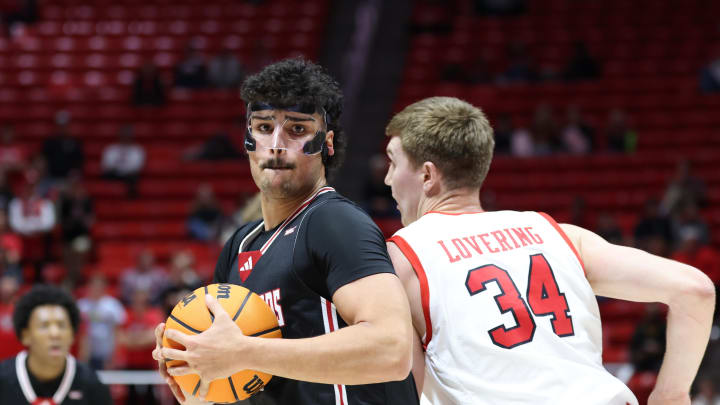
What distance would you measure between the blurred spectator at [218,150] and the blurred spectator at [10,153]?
109 inches

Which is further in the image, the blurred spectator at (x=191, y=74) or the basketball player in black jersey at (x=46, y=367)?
the blurred spectator at (x=191, y=74)

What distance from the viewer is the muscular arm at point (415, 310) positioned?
3.00 metres

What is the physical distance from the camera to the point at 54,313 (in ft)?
18.9

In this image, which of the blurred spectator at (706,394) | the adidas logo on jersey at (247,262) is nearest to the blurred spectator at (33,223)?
the blurred spectator at (706,394)

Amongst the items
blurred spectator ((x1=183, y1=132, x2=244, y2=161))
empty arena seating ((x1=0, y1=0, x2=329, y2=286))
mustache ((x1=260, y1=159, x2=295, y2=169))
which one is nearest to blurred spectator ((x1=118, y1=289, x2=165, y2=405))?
empty arena seating ((x1=0, y1=0, x2=329, y2=286))

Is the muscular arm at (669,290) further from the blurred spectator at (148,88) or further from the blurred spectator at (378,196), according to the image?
the blurred spectator at (148,88)

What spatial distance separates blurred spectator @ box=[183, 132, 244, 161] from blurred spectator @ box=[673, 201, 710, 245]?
683 cm

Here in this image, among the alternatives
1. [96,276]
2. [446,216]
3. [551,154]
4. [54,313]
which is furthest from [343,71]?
[446,216]

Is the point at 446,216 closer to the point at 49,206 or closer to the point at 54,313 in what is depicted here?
the point at 54,313

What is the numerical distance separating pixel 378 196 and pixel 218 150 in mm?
3142

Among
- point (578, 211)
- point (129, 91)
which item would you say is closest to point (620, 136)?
point (578, 211)

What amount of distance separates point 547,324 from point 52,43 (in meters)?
16.6

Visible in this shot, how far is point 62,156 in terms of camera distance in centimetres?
1442

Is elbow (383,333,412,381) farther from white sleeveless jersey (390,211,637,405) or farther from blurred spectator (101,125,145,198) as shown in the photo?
blurred spectator (101,125,145,198)
